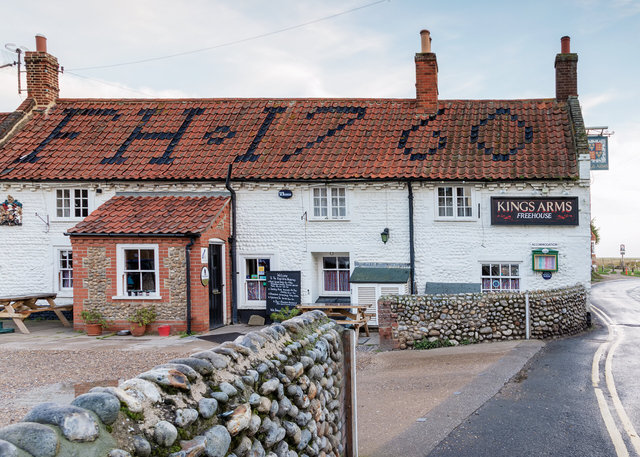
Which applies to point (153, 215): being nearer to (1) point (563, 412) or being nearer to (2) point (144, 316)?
(2) point (144, 316)

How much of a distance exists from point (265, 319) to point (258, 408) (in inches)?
509

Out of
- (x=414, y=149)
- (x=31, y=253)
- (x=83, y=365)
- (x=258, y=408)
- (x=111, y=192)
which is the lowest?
(x=83, y=365)

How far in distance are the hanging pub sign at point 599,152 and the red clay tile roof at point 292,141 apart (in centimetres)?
173

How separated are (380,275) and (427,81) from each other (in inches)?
311

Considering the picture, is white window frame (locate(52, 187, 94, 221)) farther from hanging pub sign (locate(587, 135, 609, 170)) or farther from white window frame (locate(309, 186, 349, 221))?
hanging pub sign (locate(587, 135, 609, 170))

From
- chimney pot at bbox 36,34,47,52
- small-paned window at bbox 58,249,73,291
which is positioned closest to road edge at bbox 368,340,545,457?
small-paned window at bbox 58,249,73,291

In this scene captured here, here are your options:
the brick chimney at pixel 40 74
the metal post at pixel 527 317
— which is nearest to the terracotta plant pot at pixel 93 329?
the brick chimney at pixel 40 74

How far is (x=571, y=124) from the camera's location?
17656 mm

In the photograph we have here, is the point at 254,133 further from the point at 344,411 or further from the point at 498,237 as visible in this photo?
the point at 344,411

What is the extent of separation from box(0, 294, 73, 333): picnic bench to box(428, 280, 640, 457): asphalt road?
1337 centimetres

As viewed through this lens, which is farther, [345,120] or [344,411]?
[345,120]

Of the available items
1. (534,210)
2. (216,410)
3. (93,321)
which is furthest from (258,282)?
(216,410)

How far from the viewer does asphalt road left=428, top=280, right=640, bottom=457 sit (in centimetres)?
626

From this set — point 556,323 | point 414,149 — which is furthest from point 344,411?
point 414,149
